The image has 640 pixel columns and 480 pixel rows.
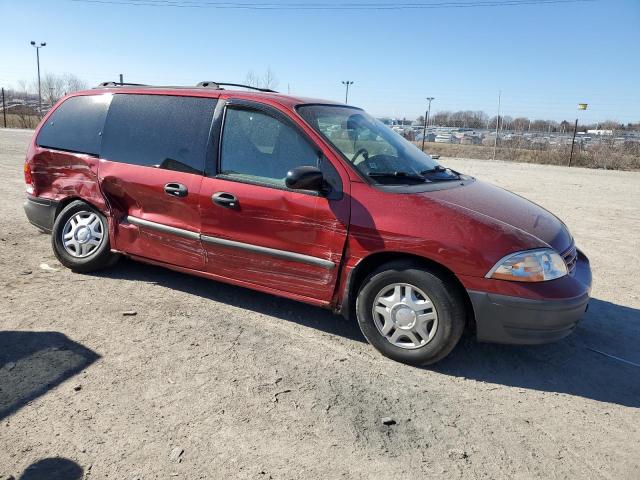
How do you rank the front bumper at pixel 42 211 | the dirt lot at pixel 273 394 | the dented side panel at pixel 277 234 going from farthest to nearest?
1. the front bumper at pixel 42 211
2. the dented side panel at pixel 277 234
3. the dirt lot at pixel 273 394

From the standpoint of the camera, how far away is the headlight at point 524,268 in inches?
127

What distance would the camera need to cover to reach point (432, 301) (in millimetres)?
3365

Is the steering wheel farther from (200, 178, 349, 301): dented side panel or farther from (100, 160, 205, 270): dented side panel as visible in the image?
(100, 160, 205, 270): dented side panel

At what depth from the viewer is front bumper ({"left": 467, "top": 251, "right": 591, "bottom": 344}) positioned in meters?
3.21

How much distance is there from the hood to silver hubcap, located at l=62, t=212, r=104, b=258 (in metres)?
3.16

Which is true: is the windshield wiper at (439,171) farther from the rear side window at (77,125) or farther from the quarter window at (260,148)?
the rear side window at (77,125)

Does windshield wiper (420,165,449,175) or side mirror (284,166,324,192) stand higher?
windshield wiper (420,165,449,175)

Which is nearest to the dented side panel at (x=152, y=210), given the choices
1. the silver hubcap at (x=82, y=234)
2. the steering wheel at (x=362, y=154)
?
the silver hubcap at (x=82, y=234)

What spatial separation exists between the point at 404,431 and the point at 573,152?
83.2 feet

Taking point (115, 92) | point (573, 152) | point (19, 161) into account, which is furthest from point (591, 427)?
point (573, 152)

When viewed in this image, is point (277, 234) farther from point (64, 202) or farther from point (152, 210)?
point (64, 202)

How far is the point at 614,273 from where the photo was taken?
582cm

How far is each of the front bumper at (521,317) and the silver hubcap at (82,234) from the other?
351 centimetres

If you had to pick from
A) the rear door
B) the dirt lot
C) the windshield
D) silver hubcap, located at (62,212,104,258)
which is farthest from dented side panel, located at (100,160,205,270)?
the windshield
